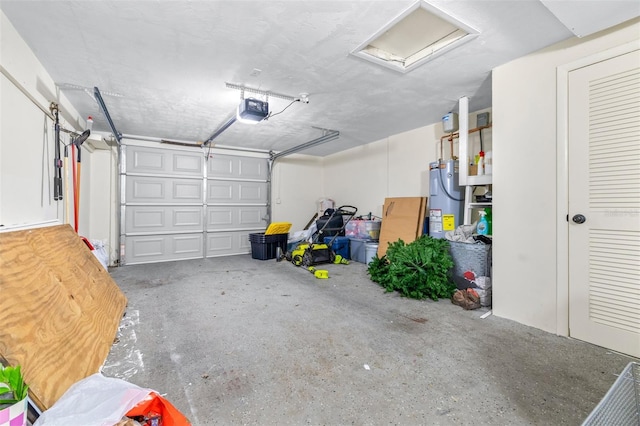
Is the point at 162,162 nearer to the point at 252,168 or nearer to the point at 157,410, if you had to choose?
the point at 252,168

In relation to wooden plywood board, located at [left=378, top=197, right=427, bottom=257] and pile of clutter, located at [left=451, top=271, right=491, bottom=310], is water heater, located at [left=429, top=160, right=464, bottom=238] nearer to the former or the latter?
wooden plywood board, located at [left=378, top=197, right=427, bottom=257]

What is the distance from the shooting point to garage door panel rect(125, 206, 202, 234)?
16.7 ft

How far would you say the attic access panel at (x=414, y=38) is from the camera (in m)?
1.99

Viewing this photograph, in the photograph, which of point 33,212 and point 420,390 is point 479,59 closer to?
point 420,390

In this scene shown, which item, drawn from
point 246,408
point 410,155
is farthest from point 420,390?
point 410,155

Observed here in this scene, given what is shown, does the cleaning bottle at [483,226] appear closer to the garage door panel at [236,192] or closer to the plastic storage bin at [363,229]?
the plastic storage bin at [363,229]

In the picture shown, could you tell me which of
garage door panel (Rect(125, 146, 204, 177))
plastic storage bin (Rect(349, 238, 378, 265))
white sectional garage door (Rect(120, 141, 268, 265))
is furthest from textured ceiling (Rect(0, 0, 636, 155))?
plastic storage bin (Rect(349, 238, 378, 265))

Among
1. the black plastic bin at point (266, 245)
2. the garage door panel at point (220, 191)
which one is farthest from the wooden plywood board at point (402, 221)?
the garage door panel at point (220, 191)

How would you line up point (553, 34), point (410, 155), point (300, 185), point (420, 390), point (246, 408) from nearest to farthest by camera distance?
point (246, 408), point (420, 390), point (553, 34), point (410, 155), point (300, 185)

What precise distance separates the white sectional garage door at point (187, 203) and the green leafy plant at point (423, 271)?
3905 mm

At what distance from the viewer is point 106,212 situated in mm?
4957

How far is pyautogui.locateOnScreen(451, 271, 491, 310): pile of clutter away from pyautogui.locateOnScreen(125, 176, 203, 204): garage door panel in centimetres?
507

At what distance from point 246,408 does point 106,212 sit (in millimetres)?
5132

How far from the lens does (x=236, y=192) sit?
611 centimetres
